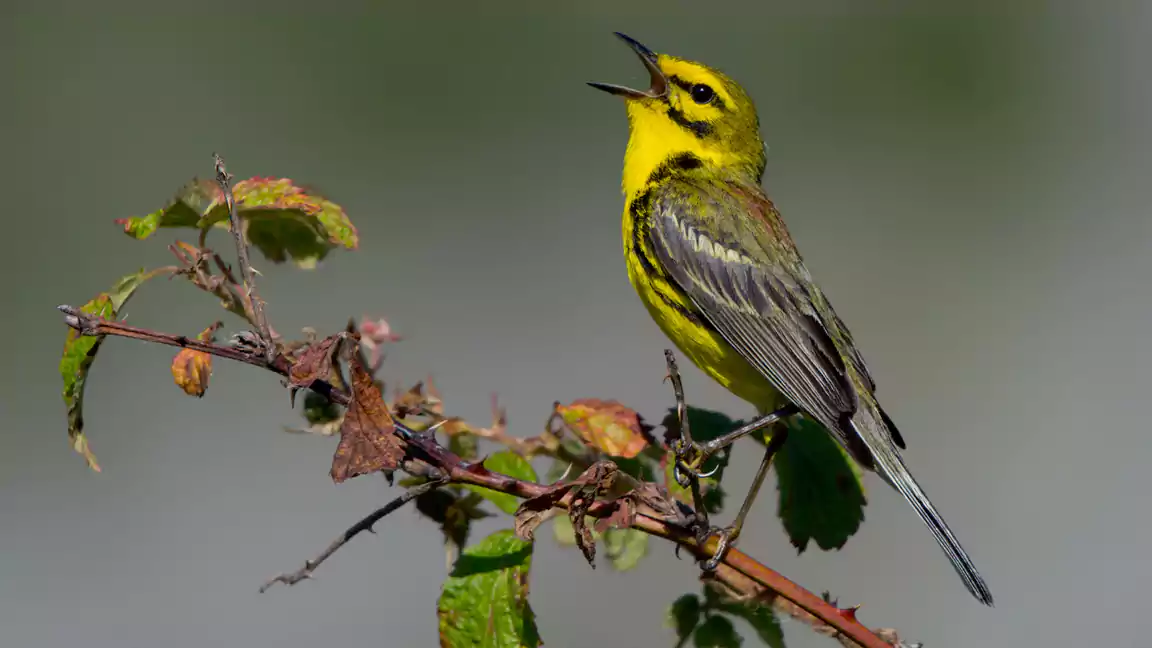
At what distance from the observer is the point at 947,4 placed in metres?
7.34

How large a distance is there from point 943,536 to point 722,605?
0.53 m

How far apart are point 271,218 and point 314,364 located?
344 millimetres

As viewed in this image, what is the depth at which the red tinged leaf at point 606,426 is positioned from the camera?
1.51 metres

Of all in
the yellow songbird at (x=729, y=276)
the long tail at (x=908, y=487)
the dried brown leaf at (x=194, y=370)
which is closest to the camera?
the dried brown leaf at (x=194, y=370)

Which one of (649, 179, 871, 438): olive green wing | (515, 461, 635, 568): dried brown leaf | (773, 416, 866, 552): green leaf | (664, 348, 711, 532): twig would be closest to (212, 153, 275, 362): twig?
(515, 461, 635, 568): dried brown leaf

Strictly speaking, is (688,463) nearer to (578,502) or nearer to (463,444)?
(578,502)

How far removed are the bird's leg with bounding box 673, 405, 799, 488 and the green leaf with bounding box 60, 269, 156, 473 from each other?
74 centimetres

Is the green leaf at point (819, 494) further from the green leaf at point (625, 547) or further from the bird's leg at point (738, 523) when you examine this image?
the green leaf at point (625, 547)

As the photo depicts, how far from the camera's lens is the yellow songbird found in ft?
7.04

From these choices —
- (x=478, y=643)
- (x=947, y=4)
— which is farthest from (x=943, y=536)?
(x=947, y=4)

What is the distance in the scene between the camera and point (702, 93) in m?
2.67

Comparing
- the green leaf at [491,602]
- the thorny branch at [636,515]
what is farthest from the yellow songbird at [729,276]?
the green leaf at [491,602]

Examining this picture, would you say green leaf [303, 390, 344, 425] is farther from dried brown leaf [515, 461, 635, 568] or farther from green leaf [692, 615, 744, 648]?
green leaf [692, 615, 744, 648]

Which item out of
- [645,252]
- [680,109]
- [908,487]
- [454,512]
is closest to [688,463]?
[454,512]
